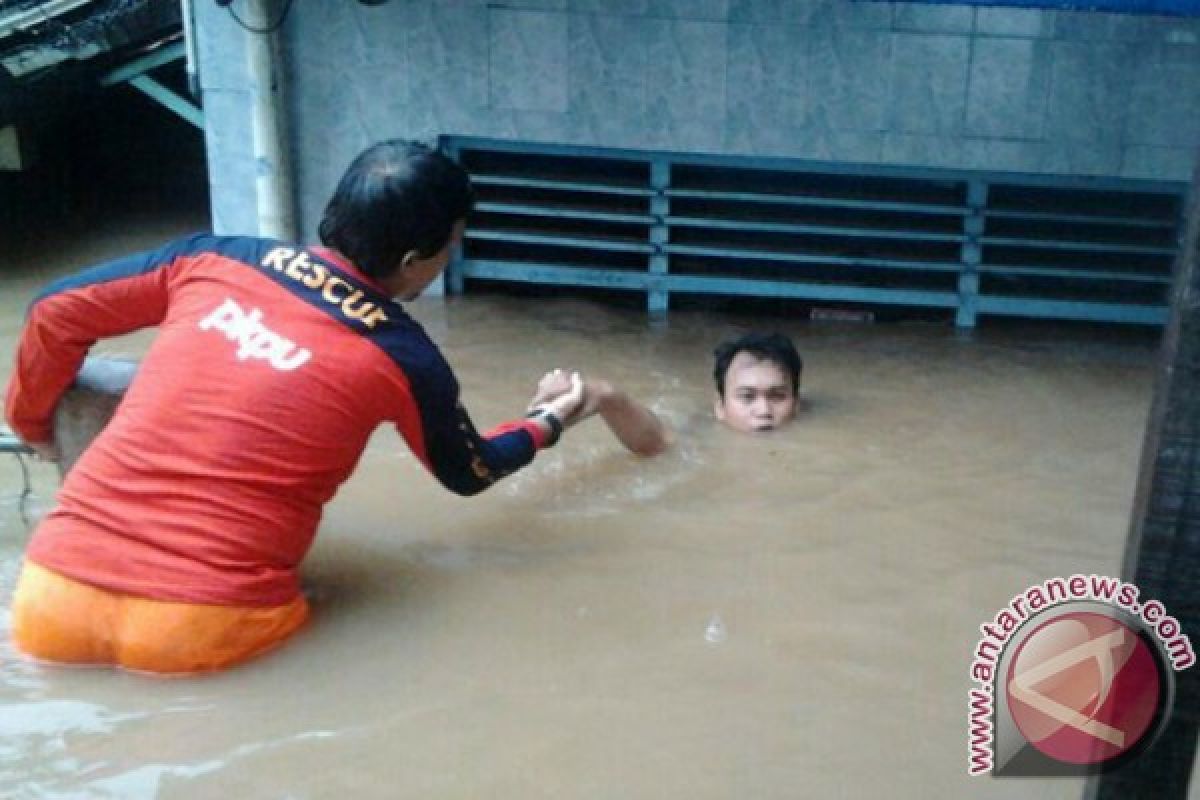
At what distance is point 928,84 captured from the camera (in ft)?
18.7

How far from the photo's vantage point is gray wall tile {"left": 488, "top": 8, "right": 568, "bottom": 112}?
5730mm

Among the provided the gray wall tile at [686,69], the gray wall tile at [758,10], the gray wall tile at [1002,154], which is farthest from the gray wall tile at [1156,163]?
the gray wall tile at [686,69]

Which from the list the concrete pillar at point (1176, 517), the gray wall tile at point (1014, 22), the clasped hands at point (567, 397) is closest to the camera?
the concrete pillar at point (1176, 517)

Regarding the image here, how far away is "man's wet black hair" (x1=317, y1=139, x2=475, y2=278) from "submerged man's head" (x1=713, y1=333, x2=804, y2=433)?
204 cm

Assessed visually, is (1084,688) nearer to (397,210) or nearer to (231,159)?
(397,210)

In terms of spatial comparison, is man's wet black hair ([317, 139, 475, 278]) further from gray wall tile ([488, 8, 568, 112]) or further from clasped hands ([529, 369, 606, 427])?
gray wall tile ([488, 8, 568, 112])

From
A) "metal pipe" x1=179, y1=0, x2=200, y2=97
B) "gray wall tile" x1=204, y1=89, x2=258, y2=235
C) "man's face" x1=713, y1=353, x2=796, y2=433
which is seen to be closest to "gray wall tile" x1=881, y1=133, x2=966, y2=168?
"man's face" x1=713, y1=353, x2=796, y2=433

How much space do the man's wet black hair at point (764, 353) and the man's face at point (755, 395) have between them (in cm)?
2

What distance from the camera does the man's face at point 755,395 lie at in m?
4.47

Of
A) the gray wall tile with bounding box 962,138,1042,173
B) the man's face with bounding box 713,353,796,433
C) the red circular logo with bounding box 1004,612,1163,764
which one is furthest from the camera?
the gray wall tile with bounding box 962,138,1042,173

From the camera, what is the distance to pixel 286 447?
2619 millimetres

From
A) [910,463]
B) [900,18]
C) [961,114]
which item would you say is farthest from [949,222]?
[910,463]

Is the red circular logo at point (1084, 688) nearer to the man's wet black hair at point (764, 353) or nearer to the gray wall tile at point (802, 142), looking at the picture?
the man's wet black hair at point (764, 353)

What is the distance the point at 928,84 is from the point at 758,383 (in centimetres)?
210
